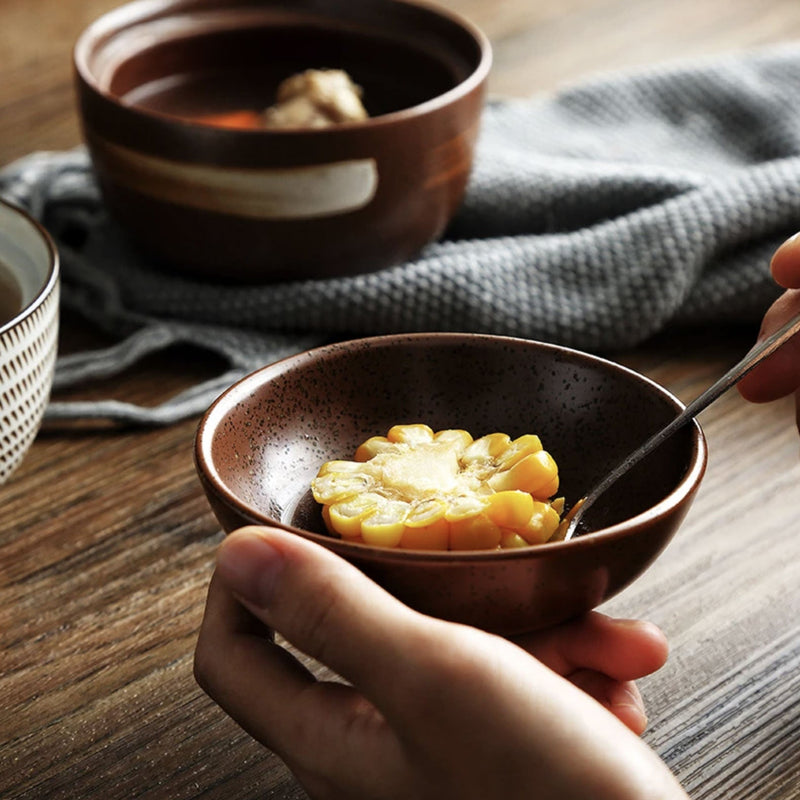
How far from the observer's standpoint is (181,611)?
0.60 metres

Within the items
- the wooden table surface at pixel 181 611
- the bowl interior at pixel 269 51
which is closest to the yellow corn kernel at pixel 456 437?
the wooden table surface at pixel 181 611

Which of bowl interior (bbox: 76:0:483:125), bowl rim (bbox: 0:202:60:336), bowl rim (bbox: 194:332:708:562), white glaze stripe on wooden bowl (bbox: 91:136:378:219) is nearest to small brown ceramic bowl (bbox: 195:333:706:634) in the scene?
bowl rim (bbox: 194:332:708:562)

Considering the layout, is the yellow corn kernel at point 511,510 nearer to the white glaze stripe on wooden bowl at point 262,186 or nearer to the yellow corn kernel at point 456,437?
the yellow corn kernel at point 456,437

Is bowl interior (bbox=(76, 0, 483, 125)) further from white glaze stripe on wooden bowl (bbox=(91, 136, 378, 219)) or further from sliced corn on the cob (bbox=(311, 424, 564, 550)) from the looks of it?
sliced corn on the cob (bbox=(311, 424, 564, 550))

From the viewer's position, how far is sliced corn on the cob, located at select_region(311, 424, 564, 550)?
19.1 inches

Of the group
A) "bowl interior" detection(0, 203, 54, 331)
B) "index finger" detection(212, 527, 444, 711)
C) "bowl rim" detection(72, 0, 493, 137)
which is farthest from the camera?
"bowl rim" detection(72, 0, 493, 137)

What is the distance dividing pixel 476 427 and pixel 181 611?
0.18m

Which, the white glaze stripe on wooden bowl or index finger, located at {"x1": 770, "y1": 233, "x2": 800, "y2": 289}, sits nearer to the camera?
index finger, located at {"x1": 770, "y1": 233, "x2": 800, "y2": 289}

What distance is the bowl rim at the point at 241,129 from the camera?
785 mm

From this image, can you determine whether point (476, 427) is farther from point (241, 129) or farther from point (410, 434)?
point (241, 129)

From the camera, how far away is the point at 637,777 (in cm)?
40

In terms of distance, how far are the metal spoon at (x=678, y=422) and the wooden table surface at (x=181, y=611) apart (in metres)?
0.09

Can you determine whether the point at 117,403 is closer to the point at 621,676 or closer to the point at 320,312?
the point at 320,312

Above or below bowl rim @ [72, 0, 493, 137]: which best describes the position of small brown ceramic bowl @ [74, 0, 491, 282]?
below
